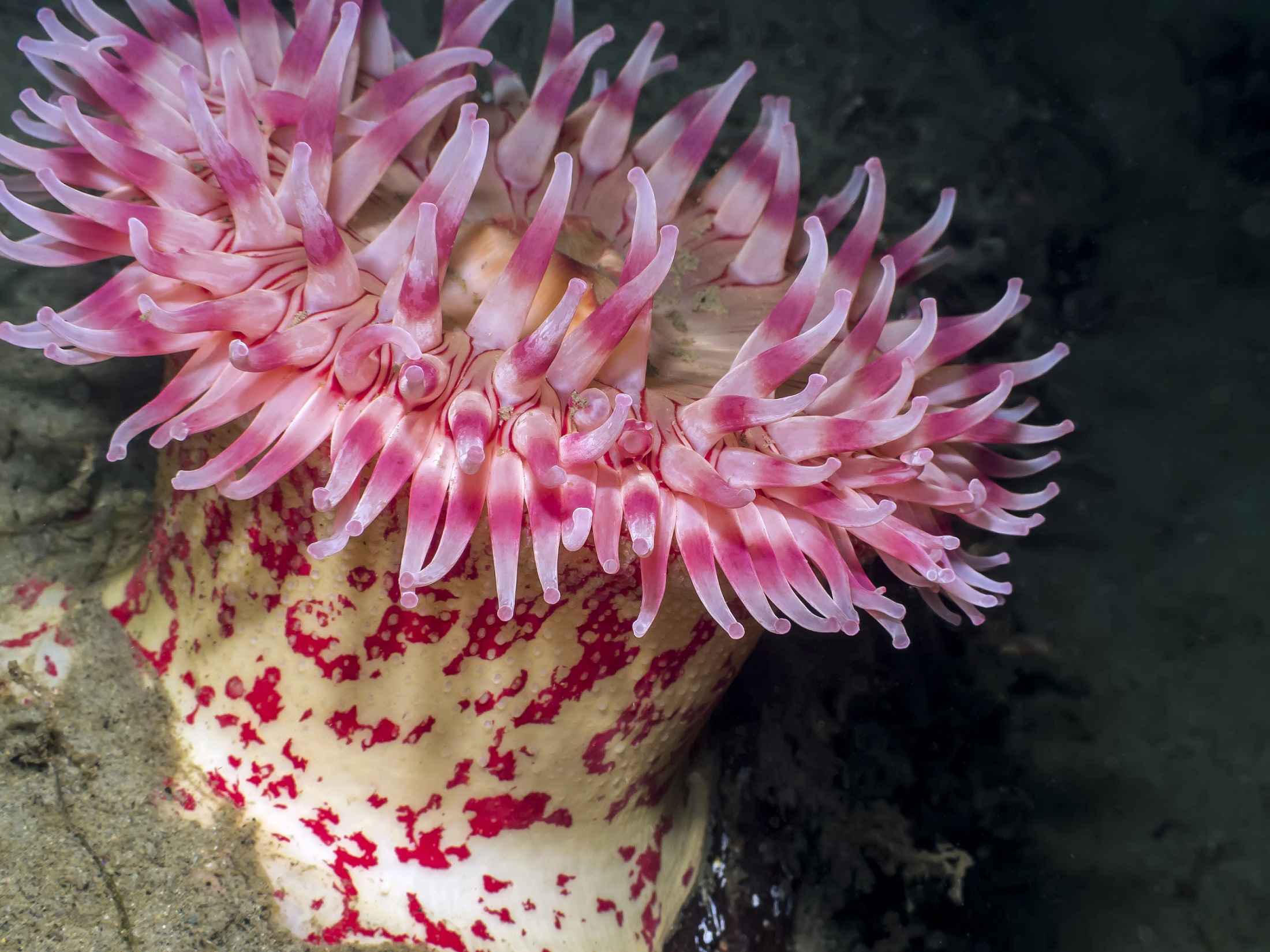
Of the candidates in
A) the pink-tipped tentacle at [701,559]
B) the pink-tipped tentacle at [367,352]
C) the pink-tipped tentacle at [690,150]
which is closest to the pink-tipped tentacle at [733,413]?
the pink-tipped tentacle at [701,559]

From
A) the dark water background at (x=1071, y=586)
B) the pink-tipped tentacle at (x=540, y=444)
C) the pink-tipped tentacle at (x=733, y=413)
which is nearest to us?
the pink-tipped tentacle at (x=540, y=444)

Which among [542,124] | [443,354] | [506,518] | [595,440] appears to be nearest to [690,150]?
[542,124]

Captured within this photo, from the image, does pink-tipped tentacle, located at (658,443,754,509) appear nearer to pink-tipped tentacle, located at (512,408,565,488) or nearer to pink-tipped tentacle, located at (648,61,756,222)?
pink-tipped tentacle, located at (512,408,565,488)

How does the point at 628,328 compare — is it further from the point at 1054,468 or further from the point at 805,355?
the point at 1054,468

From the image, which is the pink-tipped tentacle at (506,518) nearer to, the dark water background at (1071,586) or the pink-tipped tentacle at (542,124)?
the pink-tipped tentacle at (542,124)

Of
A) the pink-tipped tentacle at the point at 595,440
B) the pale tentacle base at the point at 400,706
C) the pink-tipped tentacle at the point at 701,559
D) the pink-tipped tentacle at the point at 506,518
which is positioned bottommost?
the pale tentacle base at the point at 400,706

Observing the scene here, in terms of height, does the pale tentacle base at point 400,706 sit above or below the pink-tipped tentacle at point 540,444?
below
